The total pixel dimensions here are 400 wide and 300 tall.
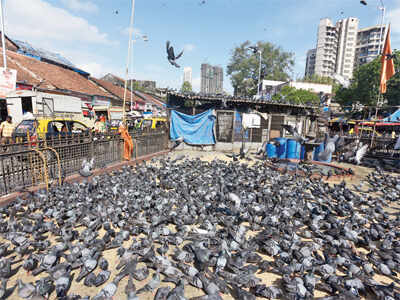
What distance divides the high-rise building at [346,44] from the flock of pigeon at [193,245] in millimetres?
99103

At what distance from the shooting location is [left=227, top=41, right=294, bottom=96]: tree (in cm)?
4322

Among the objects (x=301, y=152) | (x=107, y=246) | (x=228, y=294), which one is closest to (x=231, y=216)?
(x=228, y=294)

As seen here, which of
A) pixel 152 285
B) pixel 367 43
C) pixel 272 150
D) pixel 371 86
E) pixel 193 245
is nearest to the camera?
pixel 152 285

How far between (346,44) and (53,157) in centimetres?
10848

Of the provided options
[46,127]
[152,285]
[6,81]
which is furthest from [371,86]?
[6,81]

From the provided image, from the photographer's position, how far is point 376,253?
346 cm

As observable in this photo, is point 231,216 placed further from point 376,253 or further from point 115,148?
point 115,148

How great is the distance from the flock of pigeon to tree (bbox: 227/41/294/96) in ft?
A: 132

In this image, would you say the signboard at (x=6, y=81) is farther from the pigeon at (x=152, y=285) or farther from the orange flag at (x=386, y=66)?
the orange flag at (x=386, y=66)

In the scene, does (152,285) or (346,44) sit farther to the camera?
(346,44)

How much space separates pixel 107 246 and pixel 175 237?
3.55 ft

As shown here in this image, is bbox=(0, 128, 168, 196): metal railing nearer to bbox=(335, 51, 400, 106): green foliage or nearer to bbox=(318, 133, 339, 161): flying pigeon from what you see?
bbox=(318, 133, 339, 161): flying pigeon

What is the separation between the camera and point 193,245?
336cm

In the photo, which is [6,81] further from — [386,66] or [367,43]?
[367,43]
